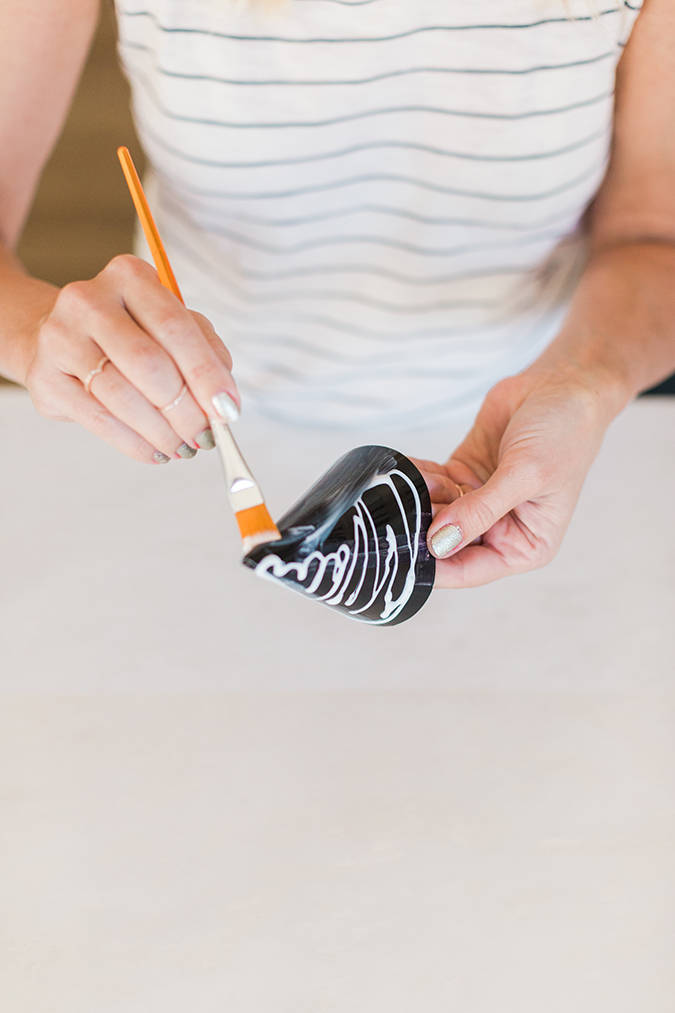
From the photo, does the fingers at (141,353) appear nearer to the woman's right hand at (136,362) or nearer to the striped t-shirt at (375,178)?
the woman's right hand at (136,362)

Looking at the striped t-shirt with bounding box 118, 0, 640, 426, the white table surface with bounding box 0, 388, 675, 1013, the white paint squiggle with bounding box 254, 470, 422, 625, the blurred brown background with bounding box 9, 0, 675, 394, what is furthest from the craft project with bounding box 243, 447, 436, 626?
the blurred brown background with bounding box 9, 0, 675, 394

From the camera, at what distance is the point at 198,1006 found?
1.48 feet

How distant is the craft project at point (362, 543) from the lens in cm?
45

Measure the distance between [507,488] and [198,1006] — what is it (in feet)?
1.17

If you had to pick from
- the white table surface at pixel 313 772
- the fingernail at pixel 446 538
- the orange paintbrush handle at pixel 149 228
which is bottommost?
the white table surface at pixel 313 772

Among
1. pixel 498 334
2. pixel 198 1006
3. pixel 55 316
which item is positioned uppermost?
pixel 55 316

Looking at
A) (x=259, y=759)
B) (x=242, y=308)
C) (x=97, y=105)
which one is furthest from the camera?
(x=97, y=105)

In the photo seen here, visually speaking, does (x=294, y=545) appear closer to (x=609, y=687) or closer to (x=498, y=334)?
(x=609, y=687)

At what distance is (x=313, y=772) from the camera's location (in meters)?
0.56

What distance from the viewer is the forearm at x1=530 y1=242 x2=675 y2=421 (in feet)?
2.10

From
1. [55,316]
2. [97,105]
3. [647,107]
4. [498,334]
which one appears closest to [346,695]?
[55,316]

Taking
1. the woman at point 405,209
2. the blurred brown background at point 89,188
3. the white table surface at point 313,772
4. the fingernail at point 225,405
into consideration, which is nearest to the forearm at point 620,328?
the woman at point 405,209

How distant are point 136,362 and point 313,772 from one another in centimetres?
30

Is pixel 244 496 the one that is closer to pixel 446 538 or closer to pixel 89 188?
pixel 446 538
